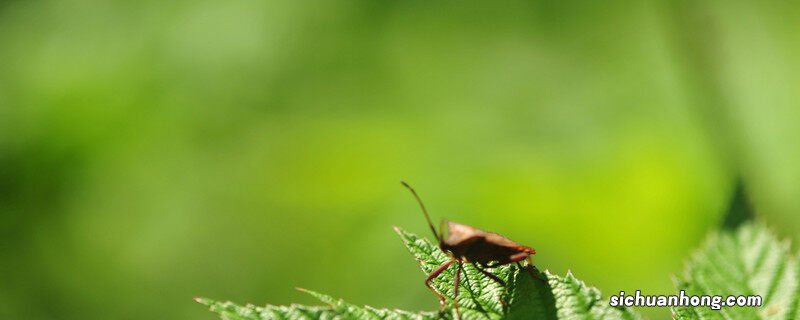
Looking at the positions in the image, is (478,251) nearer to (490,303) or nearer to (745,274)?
(490,303)

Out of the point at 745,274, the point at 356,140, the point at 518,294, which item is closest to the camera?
the point at 518,294

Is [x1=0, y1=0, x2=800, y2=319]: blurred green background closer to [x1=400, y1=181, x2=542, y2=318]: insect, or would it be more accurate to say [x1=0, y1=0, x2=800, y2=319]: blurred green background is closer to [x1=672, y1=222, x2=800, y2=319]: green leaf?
[x1=672, y1=222, x2=800, y2=319]: green leaf

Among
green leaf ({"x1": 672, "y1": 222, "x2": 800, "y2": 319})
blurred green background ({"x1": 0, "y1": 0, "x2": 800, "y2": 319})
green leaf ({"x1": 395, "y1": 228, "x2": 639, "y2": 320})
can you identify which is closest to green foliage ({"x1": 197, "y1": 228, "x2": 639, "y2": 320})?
green leaf ({"x1": 395, "y1": 228, "x2": 639, "y2": 320})

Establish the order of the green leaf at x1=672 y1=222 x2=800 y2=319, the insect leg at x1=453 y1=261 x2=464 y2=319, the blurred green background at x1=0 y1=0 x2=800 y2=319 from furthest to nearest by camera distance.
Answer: the blurred green background at x1=0 y1=0 x2=800 y2=319 → the green leaf at x1=672 y1=222 x2=800 y2=319 → the insect leg at x1=453 y1=261 x2=464 y2=319

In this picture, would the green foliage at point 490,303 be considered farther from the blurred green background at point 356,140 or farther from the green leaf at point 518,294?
the blurred green background at point 356,140

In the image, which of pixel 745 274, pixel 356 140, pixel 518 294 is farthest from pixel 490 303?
pixel 356 140

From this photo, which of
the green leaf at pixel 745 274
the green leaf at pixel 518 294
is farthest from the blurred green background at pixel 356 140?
the green leaf at pixel 518 294

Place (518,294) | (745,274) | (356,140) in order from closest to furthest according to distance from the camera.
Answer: (518,294) → (745,274) → (356,140)

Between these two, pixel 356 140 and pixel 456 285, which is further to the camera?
pixel 356 140
